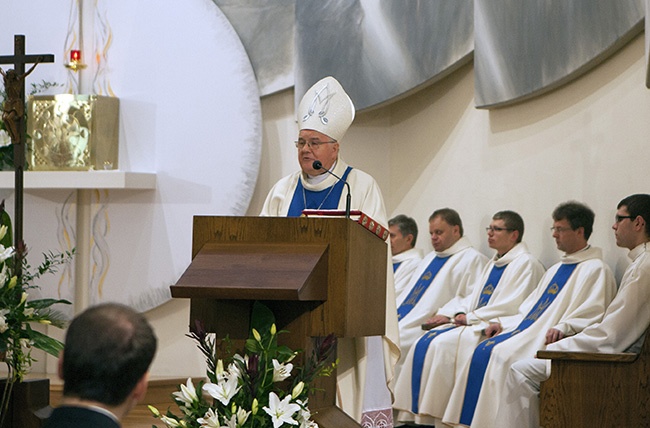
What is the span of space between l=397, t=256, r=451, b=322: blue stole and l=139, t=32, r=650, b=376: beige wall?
0.33 m

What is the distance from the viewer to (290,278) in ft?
11.4

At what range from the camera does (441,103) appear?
7.68 metres

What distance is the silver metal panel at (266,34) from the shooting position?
780cm

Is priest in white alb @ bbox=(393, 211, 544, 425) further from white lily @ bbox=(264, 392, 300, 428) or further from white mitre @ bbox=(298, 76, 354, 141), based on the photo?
white lily @ bbox=(264, 392, 300, 428)

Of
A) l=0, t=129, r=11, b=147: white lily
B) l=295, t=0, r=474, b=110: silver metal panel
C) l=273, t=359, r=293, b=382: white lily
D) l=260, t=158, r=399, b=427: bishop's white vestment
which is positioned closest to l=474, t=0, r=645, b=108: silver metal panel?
l=295, t=0, r=474, b=110: silver metal panel

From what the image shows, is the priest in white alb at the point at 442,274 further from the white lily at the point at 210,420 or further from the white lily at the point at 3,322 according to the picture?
the white lily at the point at 210,420

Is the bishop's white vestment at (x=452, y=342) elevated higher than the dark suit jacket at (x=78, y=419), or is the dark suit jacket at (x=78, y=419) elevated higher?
the dark suit jacket at (x=78, y=419)

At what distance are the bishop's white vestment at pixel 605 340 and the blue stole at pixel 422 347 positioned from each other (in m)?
0.92

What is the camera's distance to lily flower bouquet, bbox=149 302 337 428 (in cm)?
314

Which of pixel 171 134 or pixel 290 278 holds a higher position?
pixel 171 134

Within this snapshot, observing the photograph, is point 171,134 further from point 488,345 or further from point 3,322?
point 3,322

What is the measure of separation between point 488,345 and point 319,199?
5.85 ft

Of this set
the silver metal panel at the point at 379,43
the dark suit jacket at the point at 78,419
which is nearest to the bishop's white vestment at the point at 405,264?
the silver metal panel at the point at 379,43

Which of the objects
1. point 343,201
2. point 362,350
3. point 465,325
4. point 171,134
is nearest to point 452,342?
point 465,325
